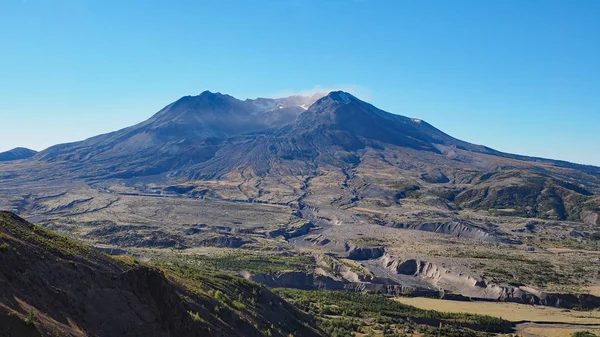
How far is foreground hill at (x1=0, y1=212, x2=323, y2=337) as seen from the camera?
13969 mm

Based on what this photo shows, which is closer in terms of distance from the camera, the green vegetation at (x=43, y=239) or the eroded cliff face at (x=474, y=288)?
the green vegetation at (x=43, y=239)

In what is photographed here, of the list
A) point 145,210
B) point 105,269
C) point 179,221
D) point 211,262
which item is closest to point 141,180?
point 145,210

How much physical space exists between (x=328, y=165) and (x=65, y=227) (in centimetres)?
10914

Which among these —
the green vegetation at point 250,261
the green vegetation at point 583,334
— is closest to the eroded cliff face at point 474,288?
the green vegetation at point 583,334

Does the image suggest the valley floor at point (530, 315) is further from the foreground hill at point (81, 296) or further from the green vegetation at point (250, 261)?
the foreground hill at point (81, 296)

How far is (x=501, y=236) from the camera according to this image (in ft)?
332

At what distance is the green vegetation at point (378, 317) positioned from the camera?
1597 inches

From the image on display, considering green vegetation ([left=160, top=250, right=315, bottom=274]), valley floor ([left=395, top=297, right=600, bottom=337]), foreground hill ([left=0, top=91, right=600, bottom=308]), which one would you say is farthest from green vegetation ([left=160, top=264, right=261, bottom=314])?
green vegetation ([left=160, top=250, right=315, bottom=274])

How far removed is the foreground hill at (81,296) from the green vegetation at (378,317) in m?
17.7

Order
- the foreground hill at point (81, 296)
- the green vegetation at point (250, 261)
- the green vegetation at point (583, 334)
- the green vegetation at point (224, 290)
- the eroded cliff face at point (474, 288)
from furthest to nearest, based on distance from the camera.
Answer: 1. the green vegetation at point (250, 261)
2. the eroded cliff face at point (474, 288)
3. the green vegetation at point (583, 334)
4. the green vegetation at point (224, 290)
5. the foreground hill at point (81, 296)

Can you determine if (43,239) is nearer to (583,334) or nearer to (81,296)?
(81,296)

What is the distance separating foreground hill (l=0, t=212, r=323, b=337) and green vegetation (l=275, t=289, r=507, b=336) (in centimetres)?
1766

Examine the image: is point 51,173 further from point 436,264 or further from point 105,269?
point 105,269

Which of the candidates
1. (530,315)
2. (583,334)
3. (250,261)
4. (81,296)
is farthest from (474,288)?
(81,296)
